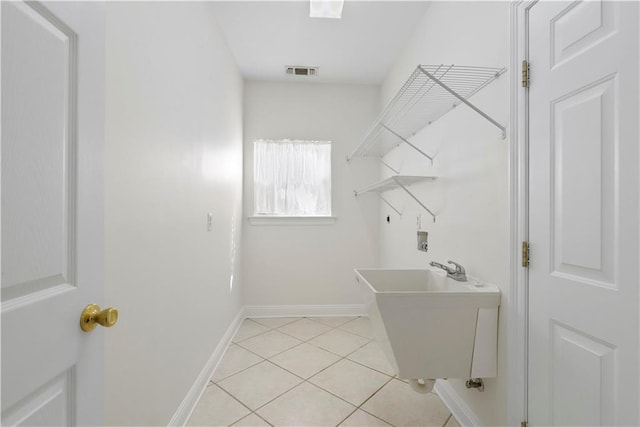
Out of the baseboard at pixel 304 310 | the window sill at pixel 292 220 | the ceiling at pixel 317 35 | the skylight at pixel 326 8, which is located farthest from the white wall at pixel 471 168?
the baseboard at pixel 304 310

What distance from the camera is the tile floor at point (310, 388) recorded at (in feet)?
5.40

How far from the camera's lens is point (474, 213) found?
1.55 m

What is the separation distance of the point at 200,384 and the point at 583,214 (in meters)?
2.16

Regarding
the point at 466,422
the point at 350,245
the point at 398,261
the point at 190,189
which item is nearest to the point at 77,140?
the point at 190,189

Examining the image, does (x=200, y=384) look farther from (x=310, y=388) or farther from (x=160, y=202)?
(x=160, y=202)

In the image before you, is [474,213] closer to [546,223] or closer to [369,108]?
[546,223]

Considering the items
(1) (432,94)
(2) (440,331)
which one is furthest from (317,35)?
(2) (440,331)

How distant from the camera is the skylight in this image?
80.0 inches

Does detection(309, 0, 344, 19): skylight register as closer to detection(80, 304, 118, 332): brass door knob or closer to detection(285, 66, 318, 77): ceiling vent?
detection(285, 66, 318, 77): ceiling vent

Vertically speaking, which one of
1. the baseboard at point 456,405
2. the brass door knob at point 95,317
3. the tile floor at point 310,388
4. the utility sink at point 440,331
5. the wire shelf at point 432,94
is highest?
the wire shelf at point 432,94

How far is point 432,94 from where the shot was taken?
1.69 meters

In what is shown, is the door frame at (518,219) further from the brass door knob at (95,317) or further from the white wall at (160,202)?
the white wall at (160,202)

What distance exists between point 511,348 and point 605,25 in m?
1.25

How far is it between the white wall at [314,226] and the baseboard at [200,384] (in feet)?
2.40
